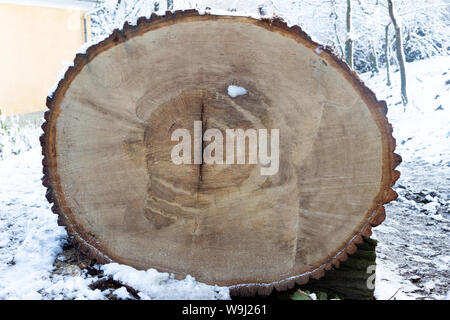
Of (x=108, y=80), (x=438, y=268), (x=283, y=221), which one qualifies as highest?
(x=108, y=80)

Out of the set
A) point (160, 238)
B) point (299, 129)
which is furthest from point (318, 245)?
point (160, 238)

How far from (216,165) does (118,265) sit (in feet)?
1.90

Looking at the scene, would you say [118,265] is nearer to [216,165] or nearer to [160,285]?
[160,285]

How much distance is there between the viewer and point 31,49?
26.9ft

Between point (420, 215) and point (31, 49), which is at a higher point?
point (31, 49)

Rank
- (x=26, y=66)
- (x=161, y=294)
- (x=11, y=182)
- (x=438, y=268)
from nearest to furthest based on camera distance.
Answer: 1. (x=161, y=294)
2. (x=438, y=268)
3. (x=11, y=182)
4. (x=26, y=66)

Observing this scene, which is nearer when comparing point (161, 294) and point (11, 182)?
point (161, 294)

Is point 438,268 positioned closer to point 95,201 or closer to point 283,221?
point 283,221

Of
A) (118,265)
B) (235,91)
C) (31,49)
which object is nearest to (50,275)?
(118,265)

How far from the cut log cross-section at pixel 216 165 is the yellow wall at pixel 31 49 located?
697cm

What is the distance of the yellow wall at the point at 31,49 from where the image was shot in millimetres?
7664

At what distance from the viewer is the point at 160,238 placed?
1587mm

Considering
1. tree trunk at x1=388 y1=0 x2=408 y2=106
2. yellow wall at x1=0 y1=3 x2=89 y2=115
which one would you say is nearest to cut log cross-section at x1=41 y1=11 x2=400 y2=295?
yellow wall at x1=0 y1=3 x2=89 y2=115

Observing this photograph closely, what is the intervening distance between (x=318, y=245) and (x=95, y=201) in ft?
3.03
